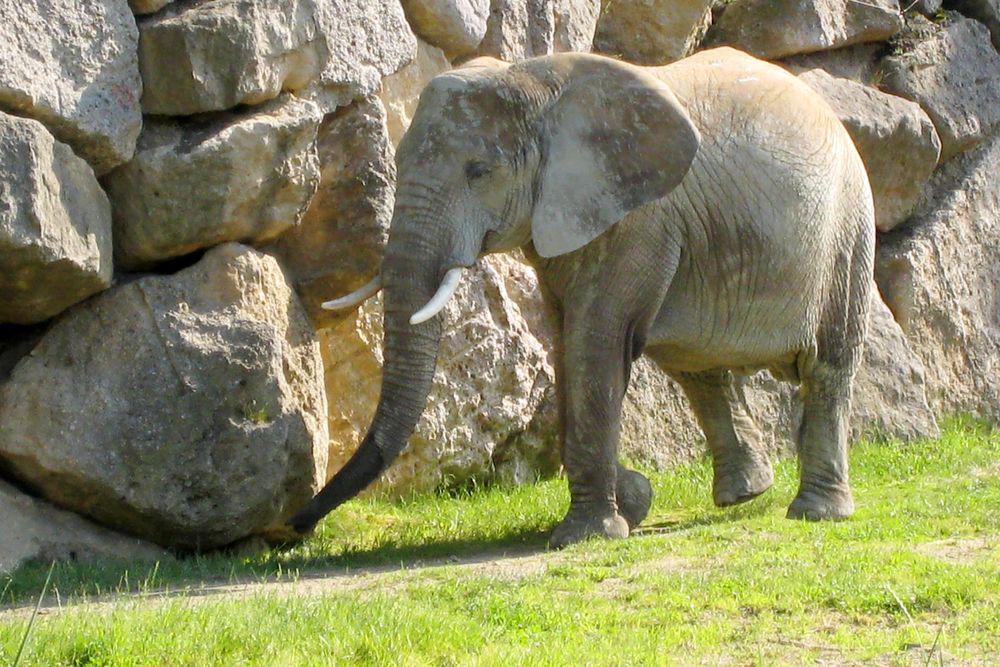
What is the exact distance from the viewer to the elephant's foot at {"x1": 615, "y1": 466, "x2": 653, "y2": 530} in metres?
8.61

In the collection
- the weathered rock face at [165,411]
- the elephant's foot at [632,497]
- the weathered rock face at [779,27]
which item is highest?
the weathered rock face at [779,27]

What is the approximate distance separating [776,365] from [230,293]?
319 cm

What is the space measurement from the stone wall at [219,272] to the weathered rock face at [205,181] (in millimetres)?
11

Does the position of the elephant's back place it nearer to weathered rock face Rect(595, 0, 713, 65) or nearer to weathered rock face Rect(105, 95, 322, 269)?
weathered rock face Rect(105, 95, 322, 269)

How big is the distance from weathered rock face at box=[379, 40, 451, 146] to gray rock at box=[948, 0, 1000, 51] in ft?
19.9

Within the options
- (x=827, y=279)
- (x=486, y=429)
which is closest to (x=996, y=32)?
(x=827, y=279)

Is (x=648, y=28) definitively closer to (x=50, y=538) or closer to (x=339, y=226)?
(x=339, y=226)

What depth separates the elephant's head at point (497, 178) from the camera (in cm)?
768

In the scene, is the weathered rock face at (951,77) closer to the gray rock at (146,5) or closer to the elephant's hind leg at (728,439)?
the elephant's hind leg at (728,439)

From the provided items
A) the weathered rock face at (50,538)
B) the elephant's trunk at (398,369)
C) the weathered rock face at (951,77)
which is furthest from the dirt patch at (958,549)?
the weathered rock face at (951,77)

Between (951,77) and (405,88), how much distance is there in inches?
219

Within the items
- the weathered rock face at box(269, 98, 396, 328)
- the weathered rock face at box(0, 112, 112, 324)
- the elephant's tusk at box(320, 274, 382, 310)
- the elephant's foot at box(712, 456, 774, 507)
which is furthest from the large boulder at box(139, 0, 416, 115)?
the elephant's foot at box(712, 456, 774, 507)

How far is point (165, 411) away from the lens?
7703 mm

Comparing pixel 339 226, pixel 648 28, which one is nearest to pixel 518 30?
pixel 648 28
